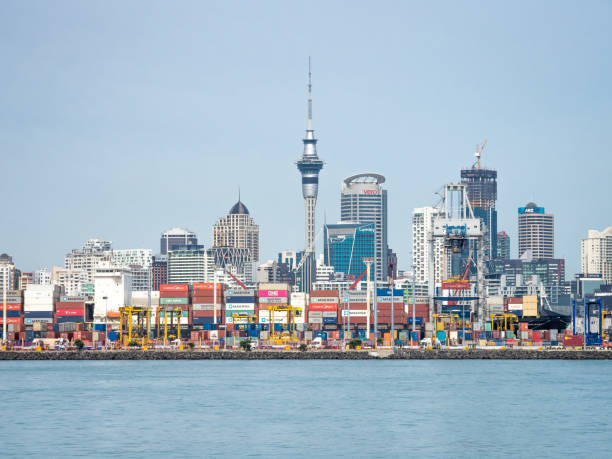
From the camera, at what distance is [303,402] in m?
69.4

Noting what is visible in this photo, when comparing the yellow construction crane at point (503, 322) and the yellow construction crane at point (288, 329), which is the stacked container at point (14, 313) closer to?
the yellow construction crane at point (288, 329)

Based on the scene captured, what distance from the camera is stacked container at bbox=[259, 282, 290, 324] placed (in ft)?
539

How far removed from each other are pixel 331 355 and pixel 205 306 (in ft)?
165

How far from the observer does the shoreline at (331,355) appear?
115 metres

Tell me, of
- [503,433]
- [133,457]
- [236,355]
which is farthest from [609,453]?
[236,355]

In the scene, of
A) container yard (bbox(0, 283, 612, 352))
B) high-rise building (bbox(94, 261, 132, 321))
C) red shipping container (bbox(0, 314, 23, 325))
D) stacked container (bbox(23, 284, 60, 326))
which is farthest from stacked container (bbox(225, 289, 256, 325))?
red shipping container (bbox(0, 314, 23, 325))

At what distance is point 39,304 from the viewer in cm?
16462

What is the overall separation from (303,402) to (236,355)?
4950cm

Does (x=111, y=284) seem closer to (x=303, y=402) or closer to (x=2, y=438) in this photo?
(x=303, y=402)


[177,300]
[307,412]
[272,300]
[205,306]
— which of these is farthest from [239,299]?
[307,412]

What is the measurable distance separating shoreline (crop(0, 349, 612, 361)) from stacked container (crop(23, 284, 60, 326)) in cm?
4178

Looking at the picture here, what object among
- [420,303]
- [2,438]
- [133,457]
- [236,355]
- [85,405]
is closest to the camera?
[133,457]

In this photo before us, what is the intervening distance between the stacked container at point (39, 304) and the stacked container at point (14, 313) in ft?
3.32

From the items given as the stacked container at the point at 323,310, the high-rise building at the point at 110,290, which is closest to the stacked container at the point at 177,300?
the high-rise building at the point at 110,290
